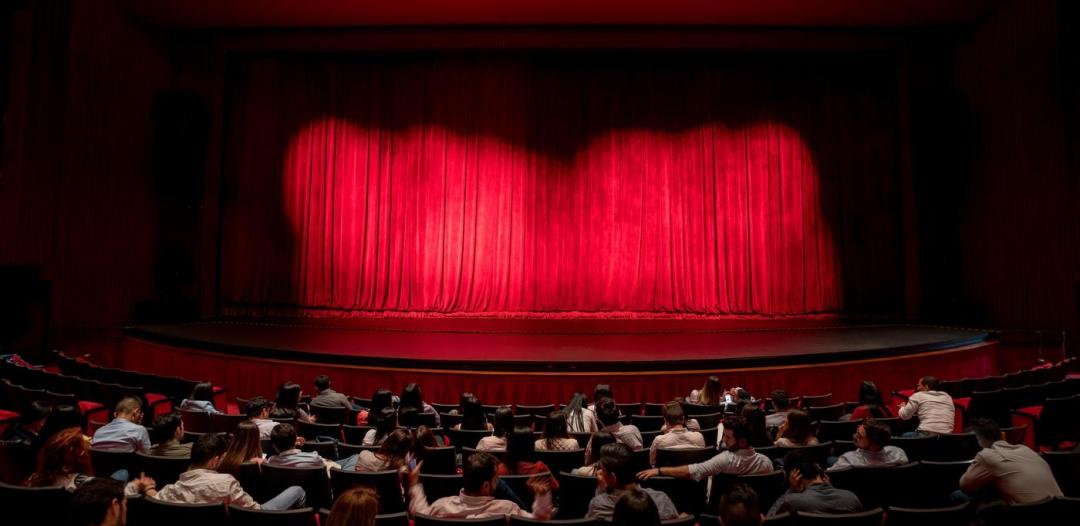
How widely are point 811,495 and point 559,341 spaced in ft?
22.4

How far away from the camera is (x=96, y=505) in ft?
7.65

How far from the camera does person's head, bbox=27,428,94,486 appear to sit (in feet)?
10.0

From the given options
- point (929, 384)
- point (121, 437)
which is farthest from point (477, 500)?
point (929, 384)

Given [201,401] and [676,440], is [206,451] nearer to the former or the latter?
[676,440]

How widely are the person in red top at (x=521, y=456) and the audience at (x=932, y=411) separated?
2886 mm

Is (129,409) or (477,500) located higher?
(129,409)

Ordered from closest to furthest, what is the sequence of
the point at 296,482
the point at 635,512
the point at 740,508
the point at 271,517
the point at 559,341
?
the point at 635,512
the point at 740,508
the point at 271,517
the point at 296,482
the point at 559,341

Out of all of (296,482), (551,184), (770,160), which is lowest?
(296,482)

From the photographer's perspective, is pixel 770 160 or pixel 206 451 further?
pixel 770 160

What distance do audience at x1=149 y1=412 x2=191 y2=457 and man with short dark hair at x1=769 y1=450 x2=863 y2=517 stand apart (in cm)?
297

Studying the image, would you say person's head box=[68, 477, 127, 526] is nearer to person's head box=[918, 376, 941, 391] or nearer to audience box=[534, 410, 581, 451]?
audience box=[534, 410, 581, 451]

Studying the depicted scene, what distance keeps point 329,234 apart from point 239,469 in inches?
410

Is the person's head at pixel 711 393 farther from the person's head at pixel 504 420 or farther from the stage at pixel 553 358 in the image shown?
the person's head at pixel 504 420

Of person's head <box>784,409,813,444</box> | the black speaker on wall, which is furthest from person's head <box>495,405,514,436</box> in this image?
the black speaker on wall
